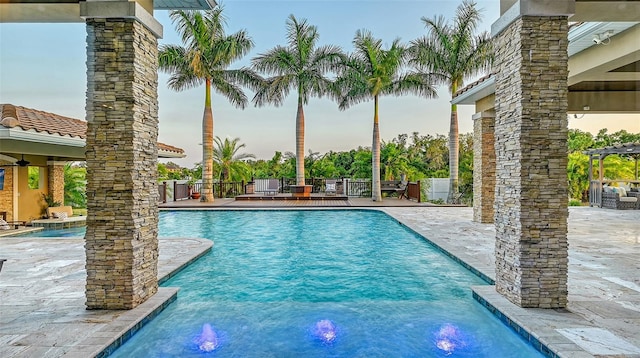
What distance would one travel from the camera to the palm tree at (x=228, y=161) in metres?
21.1

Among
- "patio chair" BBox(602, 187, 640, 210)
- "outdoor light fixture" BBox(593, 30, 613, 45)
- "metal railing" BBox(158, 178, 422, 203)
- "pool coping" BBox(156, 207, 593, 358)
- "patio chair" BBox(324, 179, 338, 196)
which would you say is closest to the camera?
"pool coping" BBox(156, 207, 593, 358)

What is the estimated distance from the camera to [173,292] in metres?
4.73

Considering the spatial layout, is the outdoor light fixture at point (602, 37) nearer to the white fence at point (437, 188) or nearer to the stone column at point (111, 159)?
the stone column at point (111, 159)

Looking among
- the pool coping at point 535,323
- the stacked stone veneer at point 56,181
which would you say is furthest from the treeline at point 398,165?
the pool coping at point 535,323

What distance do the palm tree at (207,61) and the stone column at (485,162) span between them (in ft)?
37.5

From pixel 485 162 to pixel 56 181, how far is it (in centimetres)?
1434

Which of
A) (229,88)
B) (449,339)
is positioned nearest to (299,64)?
(229,88)

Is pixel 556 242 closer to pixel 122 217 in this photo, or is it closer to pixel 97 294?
pixel 122 217

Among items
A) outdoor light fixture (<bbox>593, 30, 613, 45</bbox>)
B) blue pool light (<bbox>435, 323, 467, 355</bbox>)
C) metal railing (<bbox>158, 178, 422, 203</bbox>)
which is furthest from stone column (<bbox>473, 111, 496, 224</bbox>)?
metal railing (<bbox>158, 178, 422, 203</bbox>)

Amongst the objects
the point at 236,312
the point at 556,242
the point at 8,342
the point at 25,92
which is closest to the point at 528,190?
the point at 556,242

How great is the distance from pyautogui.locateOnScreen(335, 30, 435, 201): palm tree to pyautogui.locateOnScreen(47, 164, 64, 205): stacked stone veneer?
12255 mm

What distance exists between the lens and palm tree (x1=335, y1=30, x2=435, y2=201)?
15.9 meters

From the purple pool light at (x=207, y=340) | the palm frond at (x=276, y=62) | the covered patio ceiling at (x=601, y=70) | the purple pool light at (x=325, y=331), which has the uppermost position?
the palm frond at (x=276, y=62)

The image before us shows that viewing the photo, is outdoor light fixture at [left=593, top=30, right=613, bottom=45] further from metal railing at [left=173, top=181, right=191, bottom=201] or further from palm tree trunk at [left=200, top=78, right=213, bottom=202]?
metal railing at [left=173, top=181, right=191, bottom=201]
